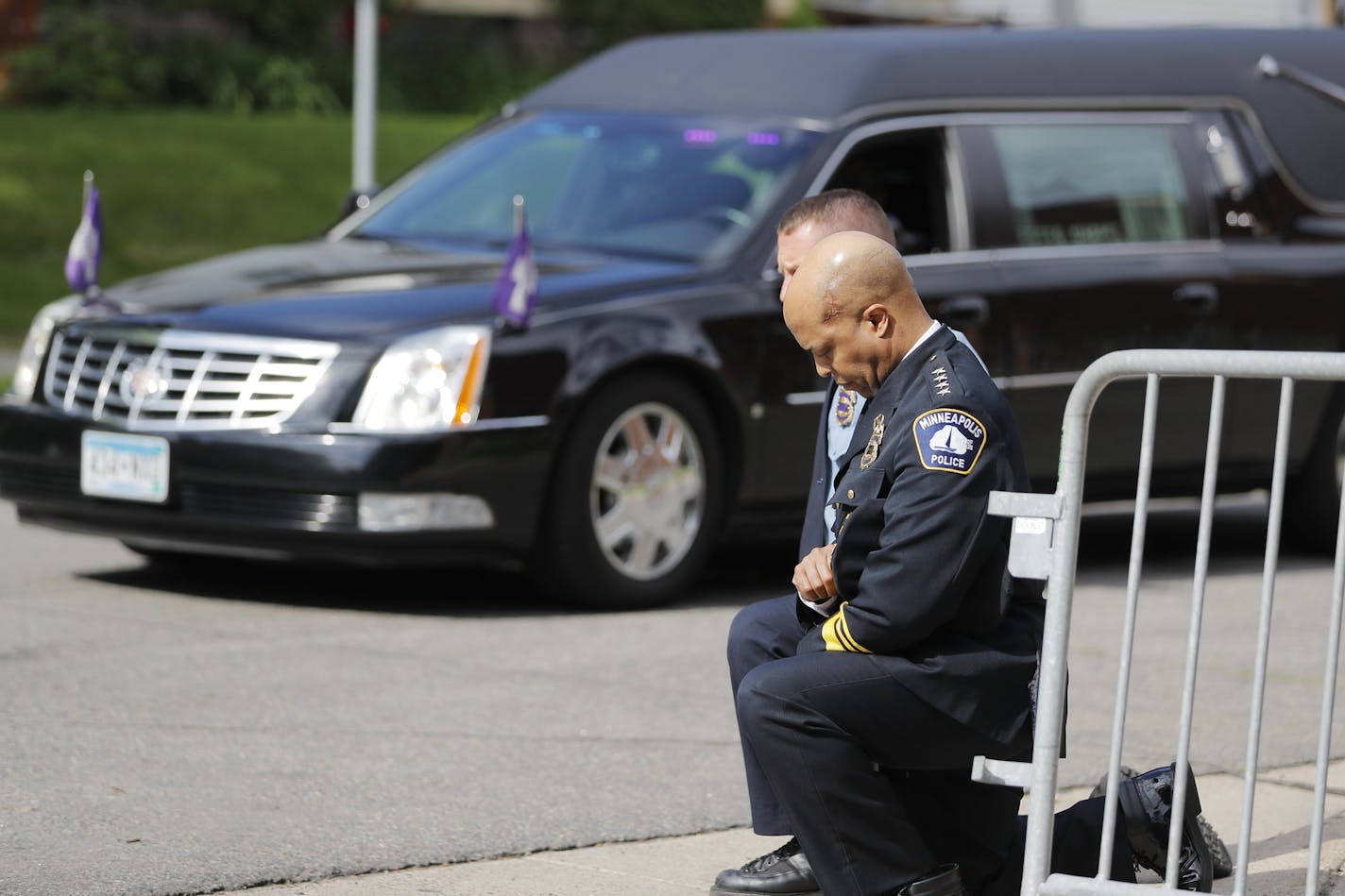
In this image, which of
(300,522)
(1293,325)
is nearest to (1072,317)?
(1293,325)

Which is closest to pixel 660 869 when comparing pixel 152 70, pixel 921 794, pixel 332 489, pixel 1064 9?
pixel 921 794

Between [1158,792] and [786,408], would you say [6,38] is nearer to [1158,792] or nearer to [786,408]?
[786,408]

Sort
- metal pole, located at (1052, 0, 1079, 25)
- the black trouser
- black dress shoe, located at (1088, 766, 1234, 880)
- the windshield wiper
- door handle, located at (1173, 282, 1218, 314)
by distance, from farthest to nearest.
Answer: metal pole, located at (1052, 0, 1079, 25) → the windshield wiper → door handle, located at (1173, 282, 1218, 314) → black dress shoe, located at (1088, 766, 1234, 880) → the black trouser

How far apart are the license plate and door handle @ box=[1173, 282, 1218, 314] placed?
12.5 ft

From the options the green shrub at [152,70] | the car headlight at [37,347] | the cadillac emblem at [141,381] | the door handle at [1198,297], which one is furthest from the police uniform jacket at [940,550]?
the green shrub at [152,70]

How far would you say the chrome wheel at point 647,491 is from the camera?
7.38 meters

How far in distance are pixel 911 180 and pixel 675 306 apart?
132cm

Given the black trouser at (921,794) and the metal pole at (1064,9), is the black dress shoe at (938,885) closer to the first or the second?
the black trouser at (921,794)

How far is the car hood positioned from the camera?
719 centimetres

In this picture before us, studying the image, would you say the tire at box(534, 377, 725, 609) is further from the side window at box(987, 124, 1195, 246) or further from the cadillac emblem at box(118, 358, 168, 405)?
the side window at box(987, 124, 1195, 246)

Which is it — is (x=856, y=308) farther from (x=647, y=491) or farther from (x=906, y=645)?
(x=647, y=491)

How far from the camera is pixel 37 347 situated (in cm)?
782

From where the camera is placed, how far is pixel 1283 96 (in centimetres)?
925

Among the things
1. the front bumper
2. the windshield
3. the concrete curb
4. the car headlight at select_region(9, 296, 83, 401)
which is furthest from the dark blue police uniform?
the car headlight at select_region(9, 296, 83, 401)
